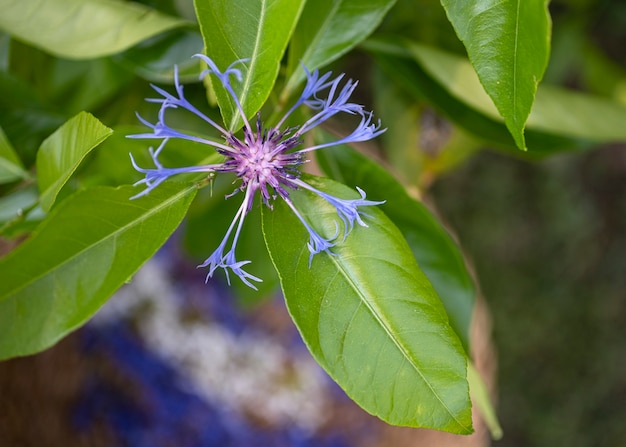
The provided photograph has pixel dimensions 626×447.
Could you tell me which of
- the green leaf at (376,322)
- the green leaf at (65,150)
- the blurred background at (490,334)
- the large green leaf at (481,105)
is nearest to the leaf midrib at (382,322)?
the green leaf at (376,322)

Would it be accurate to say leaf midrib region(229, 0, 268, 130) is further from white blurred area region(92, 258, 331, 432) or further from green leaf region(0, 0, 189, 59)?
white blurred area region(92, 258, 331, 432)

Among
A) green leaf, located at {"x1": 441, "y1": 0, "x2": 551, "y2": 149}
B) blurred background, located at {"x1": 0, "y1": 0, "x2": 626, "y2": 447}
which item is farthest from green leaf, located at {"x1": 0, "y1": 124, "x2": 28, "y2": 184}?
blurred background, located at {"x1": 0, "y1": 0, "x2": 626, "y2": 447}

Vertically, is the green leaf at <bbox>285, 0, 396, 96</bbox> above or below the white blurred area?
above

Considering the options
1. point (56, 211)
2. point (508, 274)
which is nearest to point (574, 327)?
point (508, 274)

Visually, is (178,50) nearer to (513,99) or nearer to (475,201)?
(513,99)

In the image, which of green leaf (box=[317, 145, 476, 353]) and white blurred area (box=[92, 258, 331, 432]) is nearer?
green leaf (box=[317, 145, 476, 353])
